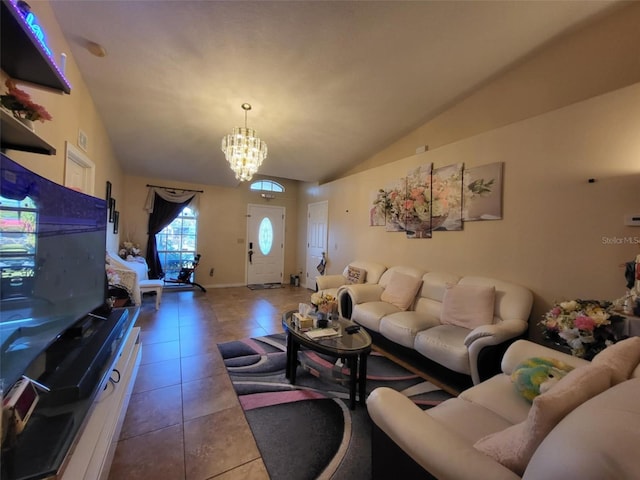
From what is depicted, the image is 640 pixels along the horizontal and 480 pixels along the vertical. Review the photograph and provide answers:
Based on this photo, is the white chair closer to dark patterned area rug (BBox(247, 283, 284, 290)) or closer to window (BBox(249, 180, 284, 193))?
dark patterned area rug (BBox(247, 283, 284, 290))

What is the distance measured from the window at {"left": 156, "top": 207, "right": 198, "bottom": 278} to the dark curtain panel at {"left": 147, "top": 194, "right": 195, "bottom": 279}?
0.55 ft

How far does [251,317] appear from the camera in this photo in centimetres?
403

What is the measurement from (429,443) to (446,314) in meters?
1.97

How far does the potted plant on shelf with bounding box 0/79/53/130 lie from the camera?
3.82 ft

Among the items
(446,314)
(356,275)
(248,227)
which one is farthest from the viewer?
(248,227)

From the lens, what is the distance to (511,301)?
2.43 metres


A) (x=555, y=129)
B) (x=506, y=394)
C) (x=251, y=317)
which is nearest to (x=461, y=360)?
(x=506, y=394)

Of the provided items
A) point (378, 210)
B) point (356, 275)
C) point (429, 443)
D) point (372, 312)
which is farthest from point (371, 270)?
point (429, 443)

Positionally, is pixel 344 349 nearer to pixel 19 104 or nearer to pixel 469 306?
pixel 469 306

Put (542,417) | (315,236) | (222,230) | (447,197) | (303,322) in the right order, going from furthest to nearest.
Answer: (222,230) → (315,236) → (447,197) → (303,322) → (542,417)

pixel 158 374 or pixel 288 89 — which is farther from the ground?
pixel 288 89

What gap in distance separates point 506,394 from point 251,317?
3.32 metres

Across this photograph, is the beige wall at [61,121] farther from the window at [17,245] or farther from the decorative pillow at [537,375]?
the decorative pillow at [537,375]

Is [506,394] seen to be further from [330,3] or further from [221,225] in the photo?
[221,225]
